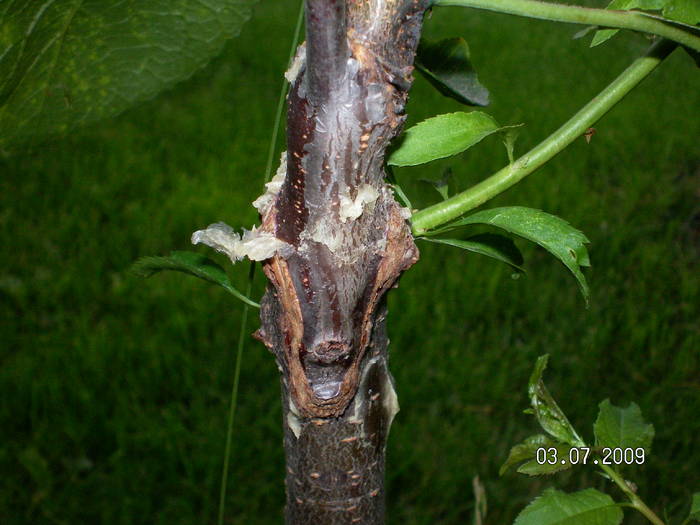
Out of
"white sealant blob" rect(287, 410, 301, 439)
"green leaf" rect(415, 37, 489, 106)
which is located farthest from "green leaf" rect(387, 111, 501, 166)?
"white sealant blob" rect(287, 410, 301, 439)

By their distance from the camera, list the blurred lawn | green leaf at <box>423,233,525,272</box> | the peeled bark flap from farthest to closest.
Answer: the blurred lawn → green leaf at <box>423,233,525,272</box> → the peeled bark flap

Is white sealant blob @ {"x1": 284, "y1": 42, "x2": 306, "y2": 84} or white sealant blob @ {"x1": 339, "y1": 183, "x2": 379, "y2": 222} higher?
white sealant blob @ {"x1": 284, "y1": 42, "x2": 306, "y2": 84}

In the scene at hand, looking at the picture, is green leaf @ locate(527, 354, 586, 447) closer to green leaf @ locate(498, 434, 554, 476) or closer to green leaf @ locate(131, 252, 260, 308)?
green leaf @ locate(498, 434, 554, 476)

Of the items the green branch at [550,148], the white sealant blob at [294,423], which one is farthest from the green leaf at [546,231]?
the white sealant blob at [294,423]

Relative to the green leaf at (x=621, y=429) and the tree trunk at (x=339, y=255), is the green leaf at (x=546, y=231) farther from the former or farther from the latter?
the green leaf at (x=621, y=429)

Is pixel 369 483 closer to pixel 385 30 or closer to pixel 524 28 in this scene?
pixel 385 30

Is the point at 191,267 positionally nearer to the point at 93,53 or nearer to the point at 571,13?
the point at 93,53

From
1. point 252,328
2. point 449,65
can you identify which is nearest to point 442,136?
point 449,65
